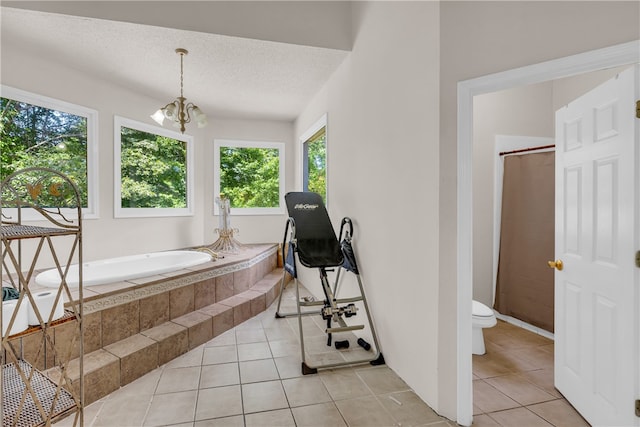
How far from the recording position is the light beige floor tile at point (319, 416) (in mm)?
1829

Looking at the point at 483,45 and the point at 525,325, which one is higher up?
the point at 483,45

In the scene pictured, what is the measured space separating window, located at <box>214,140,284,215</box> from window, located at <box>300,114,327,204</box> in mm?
622

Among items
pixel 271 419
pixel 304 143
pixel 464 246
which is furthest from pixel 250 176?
pixel 464 246

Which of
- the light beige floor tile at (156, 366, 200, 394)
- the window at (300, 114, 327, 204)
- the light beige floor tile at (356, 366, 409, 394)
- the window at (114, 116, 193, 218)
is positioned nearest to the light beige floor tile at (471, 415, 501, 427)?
the light beige floor tile at (356, 366, 409, 394)

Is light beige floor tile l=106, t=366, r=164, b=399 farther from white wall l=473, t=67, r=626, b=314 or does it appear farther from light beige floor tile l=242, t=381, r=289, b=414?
white wall l=473, t=67, r=626, b=314

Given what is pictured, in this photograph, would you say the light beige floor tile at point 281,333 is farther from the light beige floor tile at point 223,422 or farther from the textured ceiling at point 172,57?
the textured ceiling at point 172,57

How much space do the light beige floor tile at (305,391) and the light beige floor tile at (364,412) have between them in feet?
0.43

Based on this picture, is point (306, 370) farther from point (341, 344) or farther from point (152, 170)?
point (152, 170)

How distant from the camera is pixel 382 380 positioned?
2.28 meters

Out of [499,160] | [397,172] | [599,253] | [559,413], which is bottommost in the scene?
[559,413]

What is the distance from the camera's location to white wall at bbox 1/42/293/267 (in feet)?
10.2

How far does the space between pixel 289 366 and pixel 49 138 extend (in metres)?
3.16

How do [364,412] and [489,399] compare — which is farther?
[489,399]

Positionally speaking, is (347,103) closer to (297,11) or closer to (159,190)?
(297,11)
